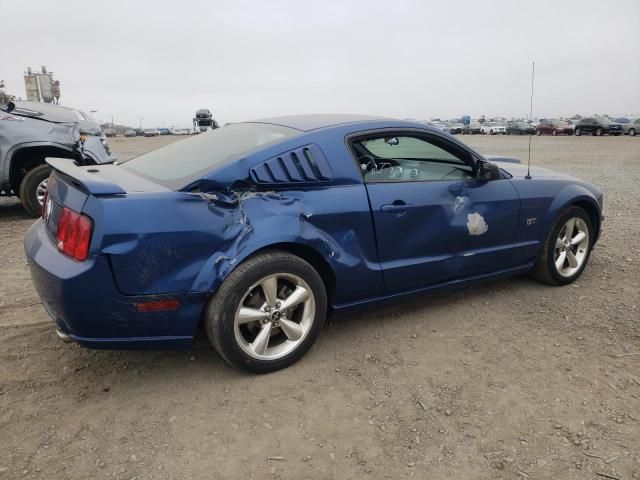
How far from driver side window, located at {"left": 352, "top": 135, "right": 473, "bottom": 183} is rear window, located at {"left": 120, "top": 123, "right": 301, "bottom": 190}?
0.65 m

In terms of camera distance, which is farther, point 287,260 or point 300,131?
point 300,131

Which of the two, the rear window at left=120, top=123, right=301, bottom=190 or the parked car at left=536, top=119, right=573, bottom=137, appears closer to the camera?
the rear window at left=120, top=123, right=301, bottom=190

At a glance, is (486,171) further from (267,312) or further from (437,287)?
(267,312)

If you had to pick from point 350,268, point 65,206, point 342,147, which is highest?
point 342,147

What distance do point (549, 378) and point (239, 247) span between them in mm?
1905

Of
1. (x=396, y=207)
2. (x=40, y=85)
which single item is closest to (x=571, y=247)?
(x=396, y=207)

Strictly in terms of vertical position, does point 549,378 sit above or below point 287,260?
below

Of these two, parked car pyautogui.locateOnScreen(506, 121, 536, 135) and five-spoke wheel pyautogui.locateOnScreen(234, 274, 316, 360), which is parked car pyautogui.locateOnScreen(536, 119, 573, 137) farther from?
five-spoke wheel pyautogui.locateOnScreen(234, 274, 316, 360)

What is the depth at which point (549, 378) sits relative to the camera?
2.90 meters

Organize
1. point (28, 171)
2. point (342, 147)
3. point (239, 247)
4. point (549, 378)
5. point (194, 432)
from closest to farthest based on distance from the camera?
1. point (194, 432)
2. point (239, 247)
3. point (549, 378)
4. point (342, 147)
5. point (28, 171)

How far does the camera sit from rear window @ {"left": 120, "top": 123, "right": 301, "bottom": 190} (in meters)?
2.93

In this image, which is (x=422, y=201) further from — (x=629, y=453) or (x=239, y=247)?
(x=629, y=453)

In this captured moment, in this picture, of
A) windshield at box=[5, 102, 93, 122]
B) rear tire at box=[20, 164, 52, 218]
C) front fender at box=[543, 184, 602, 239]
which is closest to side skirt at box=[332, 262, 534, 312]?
front fender at box=[543, 184, 602, 239]

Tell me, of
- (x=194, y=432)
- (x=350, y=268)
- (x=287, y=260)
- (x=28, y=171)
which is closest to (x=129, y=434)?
(x=194, y=432)
